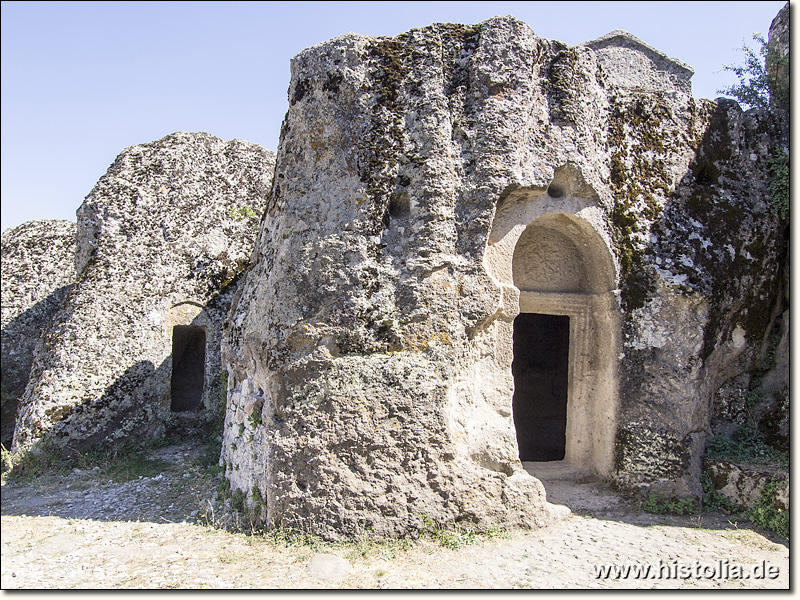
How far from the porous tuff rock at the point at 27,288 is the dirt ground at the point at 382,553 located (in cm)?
497

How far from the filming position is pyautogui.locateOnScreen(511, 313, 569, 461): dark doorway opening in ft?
31.3

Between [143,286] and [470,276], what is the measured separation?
5.02 meters

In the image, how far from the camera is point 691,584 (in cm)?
436

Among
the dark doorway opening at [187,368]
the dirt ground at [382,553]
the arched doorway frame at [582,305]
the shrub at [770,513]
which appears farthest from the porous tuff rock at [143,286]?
the shrub at [770,513]

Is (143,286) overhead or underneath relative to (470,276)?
underneath

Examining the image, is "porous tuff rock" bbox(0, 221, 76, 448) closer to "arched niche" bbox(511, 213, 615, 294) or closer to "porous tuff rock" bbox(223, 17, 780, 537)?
"porous tuff rock" bbox(223, 17, 780, 537)

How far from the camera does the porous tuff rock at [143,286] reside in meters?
7.55

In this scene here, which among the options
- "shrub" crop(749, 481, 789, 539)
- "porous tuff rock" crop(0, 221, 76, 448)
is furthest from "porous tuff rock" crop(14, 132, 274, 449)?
"shrub" crop(749, 481, 789, 539)

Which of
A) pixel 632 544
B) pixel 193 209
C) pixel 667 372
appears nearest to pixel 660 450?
pixel 667 372

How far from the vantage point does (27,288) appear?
1059cm

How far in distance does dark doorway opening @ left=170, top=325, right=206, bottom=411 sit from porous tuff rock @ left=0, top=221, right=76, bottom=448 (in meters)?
2.38

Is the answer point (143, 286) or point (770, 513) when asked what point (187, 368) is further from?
point (770, 513)

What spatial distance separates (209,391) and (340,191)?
442cm

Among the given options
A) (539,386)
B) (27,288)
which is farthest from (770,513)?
(27,288)
